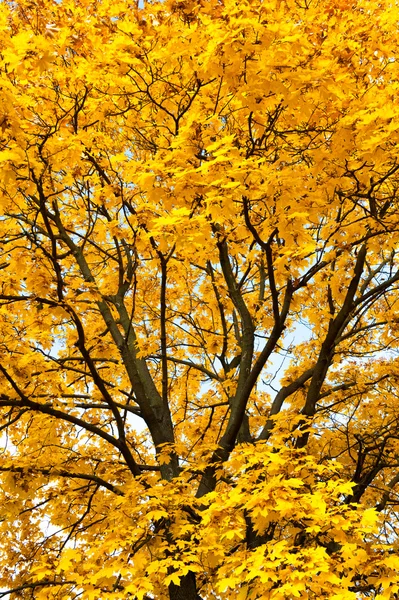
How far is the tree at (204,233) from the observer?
4109 millimetres

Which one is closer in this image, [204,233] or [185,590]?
[204,233]

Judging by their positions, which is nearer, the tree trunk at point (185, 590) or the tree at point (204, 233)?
the tree at point (204, 233)

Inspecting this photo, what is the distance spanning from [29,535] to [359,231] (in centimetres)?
673

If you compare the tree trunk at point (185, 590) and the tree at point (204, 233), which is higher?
the tree at point (204, 233)

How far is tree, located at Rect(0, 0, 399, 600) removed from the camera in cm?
411

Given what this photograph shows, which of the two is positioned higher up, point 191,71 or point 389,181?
point 191,71

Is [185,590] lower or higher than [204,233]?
lower

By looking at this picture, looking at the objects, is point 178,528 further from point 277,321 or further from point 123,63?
point 123,63

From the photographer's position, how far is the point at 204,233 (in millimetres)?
4250

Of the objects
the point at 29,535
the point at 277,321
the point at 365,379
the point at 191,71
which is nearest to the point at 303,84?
the point at 191,71

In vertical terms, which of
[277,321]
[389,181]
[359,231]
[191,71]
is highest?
[191,71]

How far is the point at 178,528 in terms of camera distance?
4.86 meters

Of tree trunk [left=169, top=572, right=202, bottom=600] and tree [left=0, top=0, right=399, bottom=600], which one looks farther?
tree trunk [left=169, top=572, right=202, bottom=600]

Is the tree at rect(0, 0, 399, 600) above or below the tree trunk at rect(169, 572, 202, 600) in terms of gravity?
above
